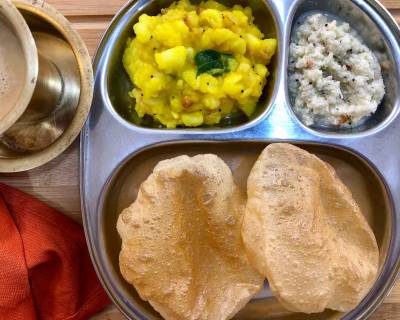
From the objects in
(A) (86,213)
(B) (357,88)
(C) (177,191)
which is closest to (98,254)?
(A) (86,213)

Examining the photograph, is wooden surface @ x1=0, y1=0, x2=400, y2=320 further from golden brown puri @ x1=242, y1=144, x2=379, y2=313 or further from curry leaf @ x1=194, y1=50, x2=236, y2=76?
curry leaf @ x1=194, y1=50, x2=236, y2=76

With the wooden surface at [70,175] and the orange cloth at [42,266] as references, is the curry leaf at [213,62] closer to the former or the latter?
the wooden surface at [70,175]

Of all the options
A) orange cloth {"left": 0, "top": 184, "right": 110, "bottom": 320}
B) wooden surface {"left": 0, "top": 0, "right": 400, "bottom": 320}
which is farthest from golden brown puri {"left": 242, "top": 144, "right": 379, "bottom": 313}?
orange cloth {"left": 0, "top": 184, "right": 110, "bottom": 320}

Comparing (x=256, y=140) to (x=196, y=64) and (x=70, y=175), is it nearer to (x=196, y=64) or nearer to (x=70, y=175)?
(x=196, y=64)

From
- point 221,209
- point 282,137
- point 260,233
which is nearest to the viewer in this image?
point 260,233

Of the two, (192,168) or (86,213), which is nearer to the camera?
(192,168)

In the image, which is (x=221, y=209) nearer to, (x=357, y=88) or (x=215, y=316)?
(x=215, y=316)
